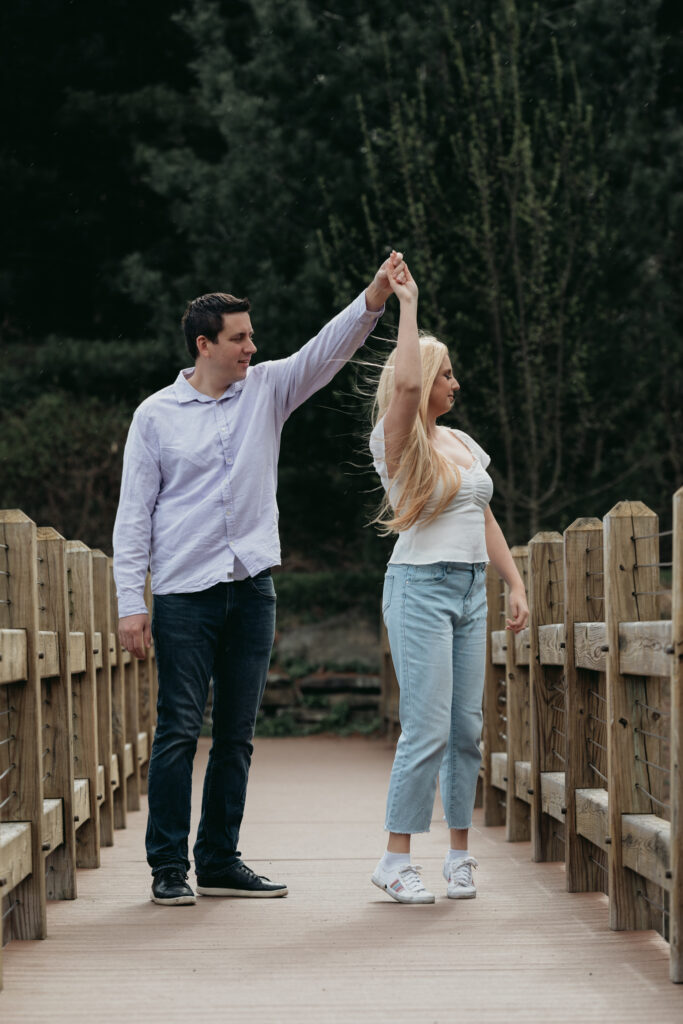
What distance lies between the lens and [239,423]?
4320mm

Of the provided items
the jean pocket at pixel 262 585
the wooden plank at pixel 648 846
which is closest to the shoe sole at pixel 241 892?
the jean pocket at pixel 262 585

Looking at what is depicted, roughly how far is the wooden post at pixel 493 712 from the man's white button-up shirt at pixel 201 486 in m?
2.13

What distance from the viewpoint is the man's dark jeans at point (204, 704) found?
421 centimetres

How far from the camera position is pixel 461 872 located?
426 centimetres

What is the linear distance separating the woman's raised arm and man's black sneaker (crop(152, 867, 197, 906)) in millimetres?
1479

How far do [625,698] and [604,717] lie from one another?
2.00 ft

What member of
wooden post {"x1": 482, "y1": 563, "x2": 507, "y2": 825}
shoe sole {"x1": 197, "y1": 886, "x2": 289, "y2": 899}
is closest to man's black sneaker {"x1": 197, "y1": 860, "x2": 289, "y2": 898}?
shoe sole {"x1": 197, "y1": 886, "x2": 289, "y2": 899}

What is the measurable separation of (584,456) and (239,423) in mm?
8535

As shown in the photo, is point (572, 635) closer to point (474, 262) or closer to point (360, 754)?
point (360, 754)

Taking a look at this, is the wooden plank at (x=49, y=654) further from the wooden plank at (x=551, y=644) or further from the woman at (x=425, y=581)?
the wooden plank at (x=551, y=644)

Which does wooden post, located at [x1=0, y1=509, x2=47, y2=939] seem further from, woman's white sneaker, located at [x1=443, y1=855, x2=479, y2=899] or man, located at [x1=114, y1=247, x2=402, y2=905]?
woman's white sneaker, located at [x1=443, y1=855, x2=479, y2=899]

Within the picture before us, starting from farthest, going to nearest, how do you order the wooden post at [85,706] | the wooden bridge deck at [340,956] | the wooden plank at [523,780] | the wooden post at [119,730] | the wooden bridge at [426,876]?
1. the wooden post at [119,730]
2. the wooden plank at [523,780]
3. the wooden post at [85,706]
4. the wooden bridge at [426,876]
5. the wooden bridge deck at [340,956]

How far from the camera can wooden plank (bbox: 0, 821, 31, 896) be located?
3.46 m

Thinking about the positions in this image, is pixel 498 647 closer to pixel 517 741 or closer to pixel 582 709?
pixel 517 741
